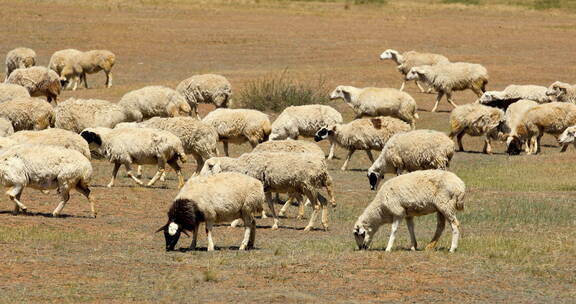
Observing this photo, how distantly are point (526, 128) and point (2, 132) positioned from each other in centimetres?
1240

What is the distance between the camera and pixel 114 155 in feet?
66.3

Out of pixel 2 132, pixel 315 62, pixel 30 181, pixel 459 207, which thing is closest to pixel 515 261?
pixel 459 207

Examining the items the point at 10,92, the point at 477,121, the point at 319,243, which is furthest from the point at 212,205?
the point at 477,121

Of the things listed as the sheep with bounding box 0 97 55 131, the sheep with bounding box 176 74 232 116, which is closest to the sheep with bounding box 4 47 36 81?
the sheep with bounding box 176 74 232 116

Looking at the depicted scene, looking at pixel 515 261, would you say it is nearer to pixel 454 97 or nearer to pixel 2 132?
pixel 2 132

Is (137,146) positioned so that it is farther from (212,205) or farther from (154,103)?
(212,205)

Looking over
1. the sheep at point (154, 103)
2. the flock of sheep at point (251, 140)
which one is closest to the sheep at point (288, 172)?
the flock of sheep at point (251, 140)

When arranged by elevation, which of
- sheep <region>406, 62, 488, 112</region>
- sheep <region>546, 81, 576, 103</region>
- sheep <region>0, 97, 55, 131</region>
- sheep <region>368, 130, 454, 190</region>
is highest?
sheep <region>368, 130, 454, 190</region>

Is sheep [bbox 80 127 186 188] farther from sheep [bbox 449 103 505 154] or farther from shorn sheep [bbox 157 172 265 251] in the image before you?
sheep [bbox 449 103 505 154]

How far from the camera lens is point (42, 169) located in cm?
1625

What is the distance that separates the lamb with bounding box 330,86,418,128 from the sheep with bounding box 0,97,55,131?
27.1 feet

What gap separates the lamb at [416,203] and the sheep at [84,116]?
10535 mm

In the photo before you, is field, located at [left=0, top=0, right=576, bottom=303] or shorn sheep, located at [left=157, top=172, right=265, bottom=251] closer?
field, located at [left=0, top=0, right=576, bottom=303]

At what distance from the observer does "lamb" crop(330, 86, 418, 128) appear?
27.3 m
